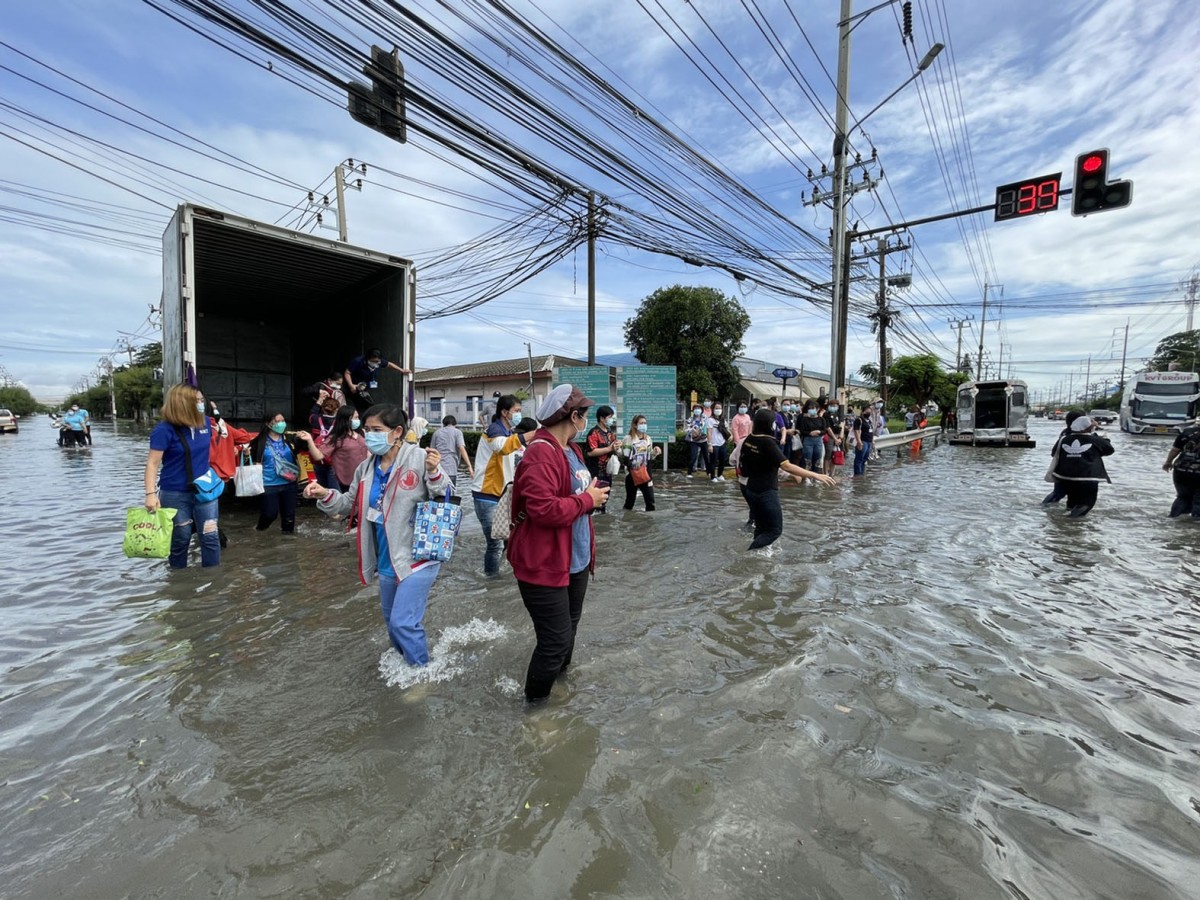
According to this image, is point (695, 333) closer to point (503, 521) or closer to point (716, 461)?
point (716, 461)

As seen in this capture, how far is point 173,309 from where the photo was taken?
7152mm

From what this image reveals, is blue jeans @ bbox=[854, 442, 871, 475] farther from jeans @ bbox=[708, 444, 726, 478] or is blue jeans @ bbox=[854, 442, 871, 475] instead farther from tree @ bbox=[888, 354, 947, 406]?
tree @ bbox=[888, 354, 947, 406]

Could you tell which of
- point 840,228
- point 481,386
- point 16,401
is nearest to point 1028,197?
point 840,228

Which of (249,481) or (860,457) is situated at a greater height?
(249,481)

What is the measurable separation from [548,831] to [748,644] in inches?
84.5

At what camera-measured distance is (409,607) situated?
3.32m

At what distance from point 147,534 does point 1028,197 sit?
47.6 ft

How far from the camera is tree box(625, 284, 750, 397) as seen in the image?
74.3 feet

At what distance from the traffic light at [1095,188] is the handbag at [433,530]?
11.9 meters

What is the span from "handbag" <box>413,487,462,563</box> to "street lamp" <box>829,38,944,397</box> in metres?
14.7

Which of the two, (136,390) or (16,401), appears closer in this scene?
(136,390)

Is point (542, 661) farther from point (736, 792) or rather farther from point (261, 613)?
point (261, 613)

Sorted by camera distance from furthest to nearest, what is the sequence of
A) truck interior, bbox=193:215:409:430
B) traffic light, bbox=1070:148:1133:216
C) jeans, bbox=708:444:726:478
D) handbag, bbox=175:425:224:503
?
1. jeans, bbox=708:444:726:478
2. traffic light, bbox=1070:148:1133:216
3. truck interior, bbox=193:215:409:430
4. handbag, bbox=175:425:224:503

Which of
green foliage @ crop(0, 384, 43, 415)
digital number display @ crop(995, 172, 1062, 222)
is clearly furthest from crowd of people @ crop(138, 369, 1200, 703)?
green foliage @ crop(0, 384, 43, 415)
